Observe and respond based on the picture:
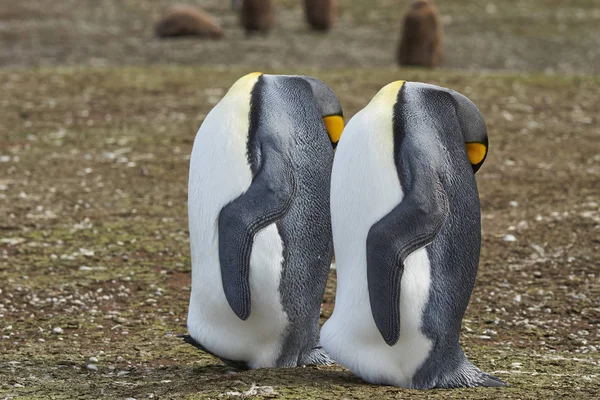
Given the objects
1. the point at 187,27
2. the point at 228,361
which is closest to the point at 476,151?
the point at 228,361

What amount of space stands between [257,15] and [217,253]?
45.6 ft

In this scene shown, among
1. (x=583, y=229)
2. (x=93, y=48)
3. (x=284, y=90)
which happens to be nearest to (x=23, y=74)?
(x=93, y=48)

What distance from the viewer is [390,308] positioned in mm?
3760

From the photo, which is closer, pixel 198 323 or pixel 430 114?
pixel 430 114

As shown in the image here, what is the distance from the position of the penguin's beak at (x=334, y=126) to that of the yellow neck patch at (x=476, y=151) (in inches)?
22.9

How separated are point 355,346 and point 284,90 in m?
1.09

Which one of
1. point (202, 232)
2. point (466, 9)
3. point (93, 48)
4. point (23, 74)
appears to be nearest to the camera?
point (202, 232)

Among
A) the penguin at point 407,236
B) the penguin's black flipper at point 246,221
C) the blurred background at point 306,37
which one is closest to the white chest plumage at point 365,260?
the penguin at point 407,236

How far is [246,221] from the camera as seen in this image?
3.95m

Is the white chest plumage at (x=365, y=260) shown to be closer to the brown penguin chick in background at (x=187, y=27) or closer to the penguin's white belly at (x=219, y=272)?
the penguin's white belly at (x=219, y=272)

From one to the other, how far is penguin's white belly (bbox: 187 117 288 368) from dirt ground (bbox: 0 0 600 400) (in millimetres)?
159

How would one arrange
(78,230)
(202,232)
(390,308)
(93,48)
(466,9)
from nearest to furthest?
(390,308) < (202,232) < (78,230) < (93,48) < (466,9)

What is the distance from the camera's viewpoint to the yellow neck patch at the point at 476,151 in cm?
403

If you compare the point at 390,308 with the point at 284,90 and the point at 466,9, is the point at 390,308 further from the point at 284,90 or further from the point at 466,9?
the point at 466,9
